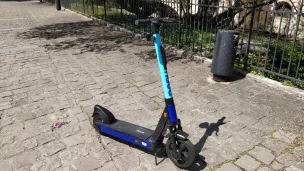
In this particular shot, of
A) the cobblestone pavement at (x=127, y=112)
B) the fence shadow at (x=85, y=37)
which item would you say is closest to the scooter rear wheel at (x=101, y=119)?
the cobblestone pavement at (x=127, y=112)

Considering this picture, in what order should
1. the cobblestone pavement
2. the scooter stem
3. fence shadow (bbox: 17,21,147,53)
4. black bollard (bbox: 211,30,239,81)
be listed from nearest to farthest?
the scooter stem, the cobblestone pavement, black bollard (bbox: 211,30,239,81), fence shadow (bbox: 17,21,147,53)

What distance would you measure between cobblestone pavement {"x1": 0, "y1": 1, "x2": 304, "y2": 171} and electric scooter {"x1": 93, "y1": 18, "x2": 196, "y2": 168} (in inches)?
7.9

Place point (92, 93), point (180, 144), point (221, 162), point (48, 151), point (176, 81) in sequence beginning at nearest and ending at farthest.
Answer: point (180, 144)
point (221, 162)
point (48, 151)
point (92, 93)
point (176, 81)

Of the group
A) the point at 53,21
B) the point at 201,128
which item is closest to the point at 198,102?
the point at 201,128

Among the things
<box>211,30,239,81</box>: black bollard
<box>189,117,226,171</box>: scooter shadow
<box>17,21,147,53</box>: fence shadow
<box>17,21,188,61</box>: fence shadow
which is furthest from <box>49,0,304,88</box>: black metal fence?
<box>189,117,226,171</box>: scooter shadow

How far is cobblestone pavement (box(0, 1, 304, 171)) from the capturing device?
312 cm

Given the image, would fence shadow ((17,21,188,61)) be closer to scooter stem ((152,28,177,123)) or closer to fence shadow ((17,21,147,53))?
fence shadow ((17,21,147,53))

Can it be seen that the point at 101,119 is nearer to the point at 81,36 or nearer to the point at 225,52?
the point at 225,52

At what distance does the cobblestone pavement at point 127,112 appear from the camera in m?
3.12

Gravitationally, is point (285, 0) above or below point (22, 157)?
above

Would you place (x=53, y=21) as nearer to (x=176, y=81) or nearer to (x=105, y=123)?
(x=176, y=81)

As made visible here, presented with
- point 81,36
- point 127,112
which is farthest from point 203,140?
point 81,36

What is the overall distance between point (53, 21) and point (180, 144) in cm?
1299

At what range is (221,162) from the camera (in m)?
3.06
